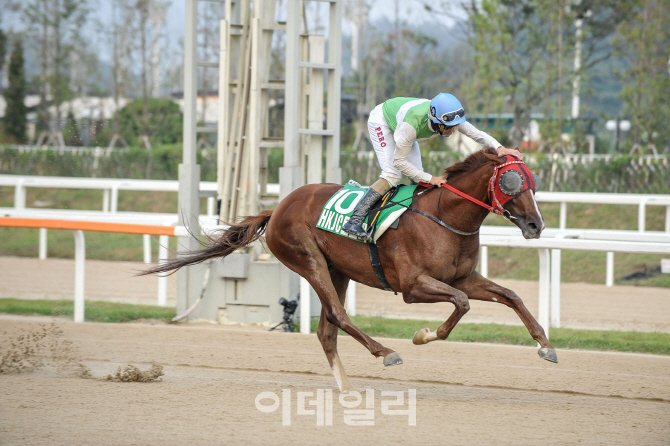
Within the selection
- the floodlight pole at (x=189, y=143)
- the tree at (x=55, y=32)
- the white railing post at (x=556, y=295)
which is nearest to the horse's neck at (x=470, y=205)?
the white railing post at (x=556, y=295)

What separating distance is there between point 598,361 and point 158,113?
63.3ft

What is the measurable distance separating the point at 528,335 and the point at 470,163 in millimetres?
2517

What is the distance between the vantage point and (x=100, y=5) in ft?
77.3

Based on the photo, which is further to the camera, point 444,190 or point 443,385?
point 443,385

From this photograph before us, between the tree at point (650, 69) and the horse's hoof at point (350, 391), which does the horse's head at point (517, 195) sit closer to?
the horse's hoof at point (350, 391)

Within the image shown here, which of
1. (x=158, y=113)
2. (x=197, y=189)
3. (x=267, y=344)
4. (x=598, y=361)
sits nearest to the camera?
(x=598, y=361)

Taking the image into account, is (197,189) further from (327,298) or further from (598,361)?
(598,361)

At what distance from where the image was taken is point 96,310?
25.1 ft

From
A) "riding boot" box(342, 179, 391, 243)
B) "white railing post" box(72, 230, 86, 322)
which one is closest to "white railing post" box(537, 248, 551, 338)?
"riding boot" box(342, 179, 391, 243)

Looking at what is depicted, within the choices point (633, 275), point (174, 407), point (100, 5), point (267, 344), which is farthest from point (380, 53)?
point (174, 407)

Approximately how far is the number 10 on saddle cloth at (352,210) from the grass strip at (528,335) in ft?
6.90

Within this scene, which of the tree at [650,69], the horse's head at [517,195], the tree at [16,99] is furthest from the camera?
the tree at [16,99]

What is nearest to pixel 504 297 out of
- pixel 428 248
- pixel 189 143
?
pixel 428 248

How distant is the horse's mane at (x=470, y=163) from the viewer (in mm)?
4391
